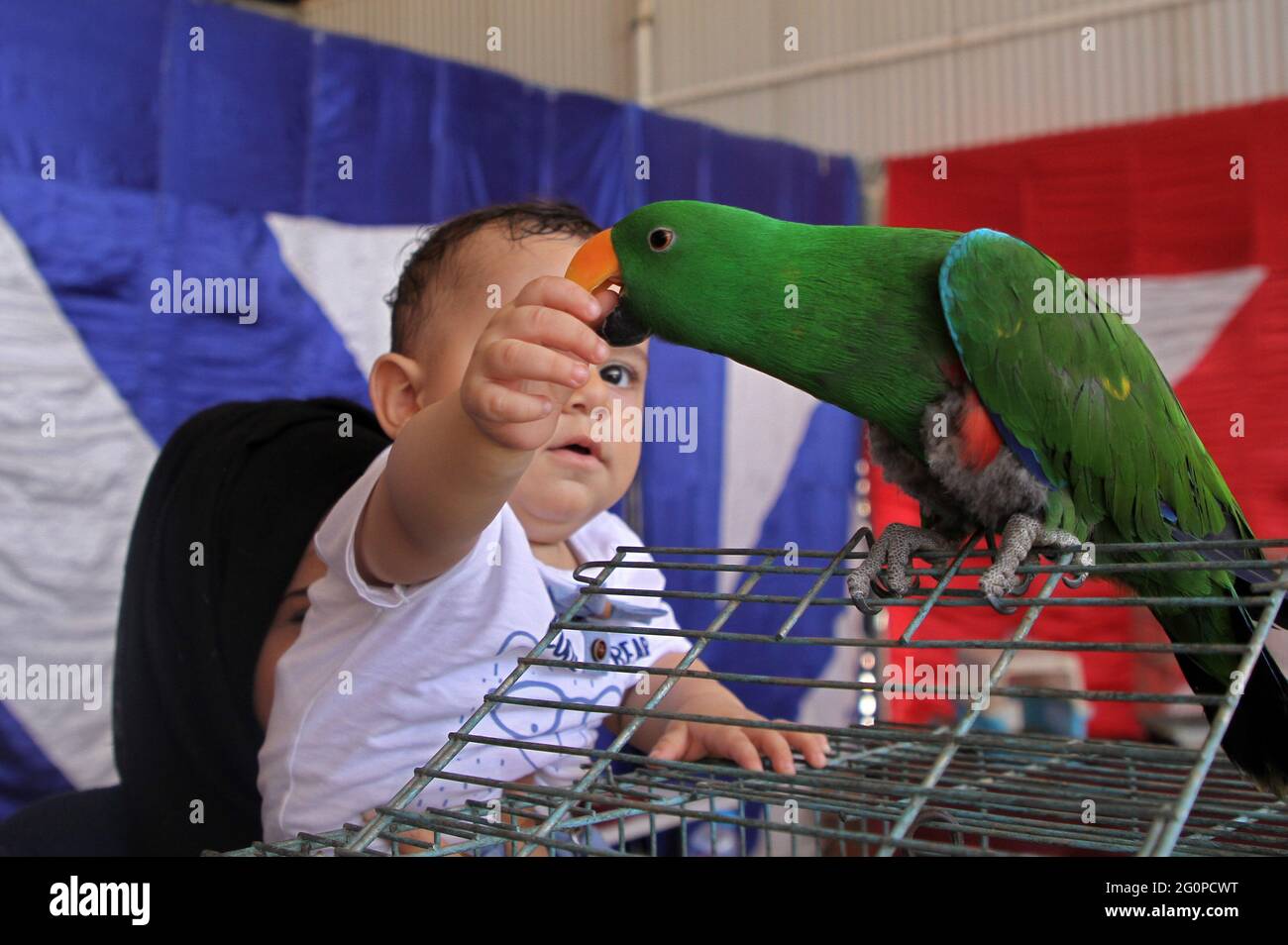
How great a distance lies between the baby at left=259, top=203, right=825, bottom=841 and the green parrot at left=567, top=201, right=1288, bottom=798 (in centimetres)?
9

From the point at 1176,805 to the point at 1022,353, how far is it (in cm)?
43

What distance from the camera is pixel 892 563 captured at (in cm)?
80

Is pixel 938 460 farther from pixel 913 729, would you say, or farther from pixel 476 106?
pixel 476 106

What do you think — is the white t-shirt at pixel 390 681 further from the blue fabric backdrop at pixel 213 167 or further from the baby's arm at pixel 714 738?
the blue fabric backdrop at pixel 213 167

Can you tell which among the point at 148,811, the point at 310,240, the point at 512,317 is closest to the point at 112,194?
the point at 310,240

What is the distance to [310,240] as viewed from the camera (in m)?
1.91

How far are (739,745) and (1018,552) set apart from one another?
366mm

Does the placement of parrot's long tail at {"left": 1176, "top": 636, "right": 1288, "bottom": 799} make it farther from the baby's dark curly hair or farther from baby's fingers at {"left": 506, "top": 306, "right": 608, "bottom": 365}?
the baby's dark curly hair

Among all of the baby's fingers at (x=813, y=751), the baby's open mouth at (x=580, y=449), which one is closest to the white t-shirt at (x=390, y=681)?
the baby's open mouth at (x=580, y=449)

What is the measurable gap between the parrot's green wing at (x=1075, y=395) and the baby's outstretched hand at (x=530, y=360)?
11.2 inches

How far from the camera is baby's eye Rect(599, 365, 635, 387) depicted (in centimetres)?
119

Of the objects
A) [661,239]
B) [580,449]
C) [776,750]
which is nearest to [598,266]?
[661,239]

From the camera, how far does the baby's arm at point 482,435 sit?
66 cm

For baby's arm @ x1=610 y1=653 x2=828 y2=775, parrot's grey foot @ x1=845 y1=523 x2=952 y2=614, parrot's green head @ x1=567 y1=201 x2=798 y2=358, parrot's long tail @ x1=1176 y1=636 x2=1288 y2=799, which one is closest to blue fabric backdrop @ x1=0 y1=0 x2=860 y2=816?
baby's arm @ x1=610 y1=653 x2=828 y2=775
